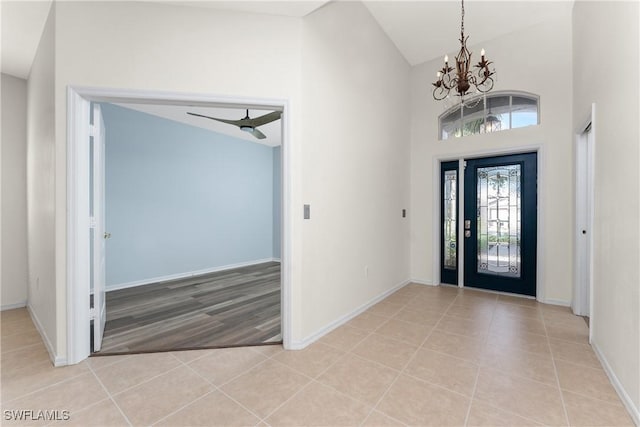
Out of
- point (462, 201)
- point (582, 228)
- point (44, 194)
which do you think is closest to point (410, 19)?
point (462, 201)

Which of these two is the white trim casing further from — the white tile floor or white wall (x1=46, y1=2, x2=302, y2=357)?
the white tile floor

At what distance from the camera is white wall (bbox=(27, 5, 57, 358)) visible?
2295 mm

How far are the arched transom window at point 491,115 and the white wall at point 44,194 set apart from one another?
486 centimetres

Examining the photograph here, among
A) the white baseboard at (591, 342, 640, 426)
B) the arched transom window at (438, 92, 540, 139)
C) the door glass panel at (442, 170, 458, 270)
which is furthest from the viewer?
the door glass panel at (442, 170, 458, 270)

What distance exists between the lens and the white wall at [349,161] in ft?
8.74

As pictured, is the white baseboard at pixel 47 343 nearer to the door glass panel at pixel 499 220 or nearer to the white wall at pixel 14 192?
the white wall at pixel 14 192

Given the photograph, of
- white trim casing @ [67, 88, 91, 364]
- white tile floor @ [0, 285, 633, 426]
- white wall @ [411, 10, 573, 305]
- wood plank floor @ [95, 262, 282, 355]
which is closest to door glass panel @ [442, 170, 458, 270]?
white wall @ [411, 10, 573, 305]

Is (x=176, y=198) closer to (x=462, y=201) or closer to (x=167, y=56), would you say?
(x=167, y=56)

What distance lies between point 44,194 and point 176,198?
2.62 m

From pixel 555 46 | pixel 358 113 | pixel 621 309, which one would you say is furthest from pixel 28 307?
pixel 555 46

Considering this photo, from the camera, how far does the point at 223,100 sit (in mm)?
2424

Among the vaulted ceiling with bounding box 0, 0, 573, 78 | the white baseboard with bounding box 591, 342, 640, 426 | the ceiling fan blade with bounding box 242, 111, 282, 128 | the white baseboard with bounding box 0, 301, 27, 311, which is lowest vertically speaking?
the white baseboard with bounding box 0, 301, 27, 311

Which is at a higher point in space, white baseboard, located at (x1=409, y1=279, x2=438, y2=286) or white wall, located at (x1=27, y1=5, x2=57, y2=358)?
white wall, located at (x1=27, y1=5, x2=57, y2=358)

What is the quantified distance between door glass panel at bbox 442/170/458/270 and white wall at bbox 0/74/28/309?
619cm
